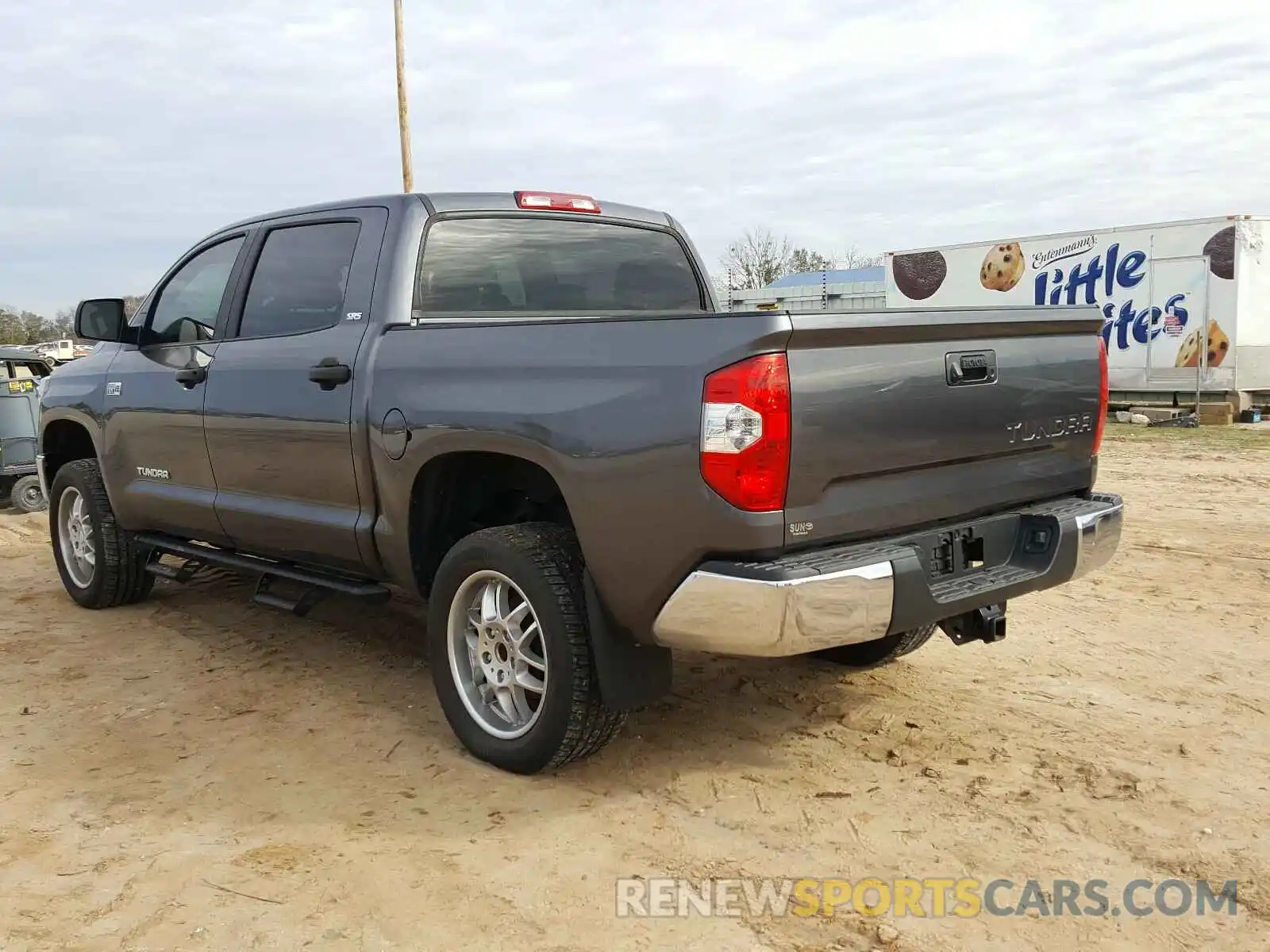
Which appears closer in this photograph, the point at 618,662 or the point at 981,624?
the point at 618,662

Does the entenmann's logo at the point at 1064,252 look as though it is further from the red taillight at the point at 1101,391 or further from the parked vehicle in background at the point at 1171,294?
the red taillight at the point at 1101,391

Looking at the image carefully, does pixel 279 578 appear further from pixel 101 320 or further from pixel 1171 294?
pixel 1171 294

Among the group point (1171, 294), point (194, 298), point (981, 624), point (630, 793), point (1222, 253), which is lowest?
point (630, 793)

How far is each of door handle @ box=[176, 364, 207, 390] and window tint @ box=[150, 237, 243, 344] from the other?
7.5 inches

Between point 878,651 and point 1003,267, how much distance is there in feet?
50.5

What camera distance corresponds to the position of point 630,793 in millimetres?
3465

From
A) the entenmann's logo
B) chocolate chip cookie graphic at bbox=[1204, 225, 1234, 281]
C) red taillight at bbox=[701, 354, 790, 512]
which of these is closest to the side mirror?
red taillight at bbox=[701, 354, 790, 512]

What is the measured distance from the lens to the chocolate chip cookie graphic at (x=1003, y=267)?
709 inches

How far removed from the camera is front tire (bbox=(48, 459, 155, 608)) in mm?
5805

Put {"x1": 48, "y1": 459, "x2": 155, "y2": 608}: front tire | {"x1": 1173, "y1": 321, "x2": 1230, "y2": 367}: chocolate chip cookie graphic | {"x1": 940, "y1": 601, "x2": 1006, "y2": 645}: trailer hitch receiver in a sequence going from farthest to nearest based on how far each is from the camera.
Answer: {"x1": 1173, "y1": 321, "x2": 1230, "y2": 367}: chocolate chip cookie graphic < {"x1": 48, "y1": 459, "x2": 155, "y2": 608}: front tire < {"x1": 940, "y1": 601, "x2": 1006, "y2": 645}: trailer hitch receiver

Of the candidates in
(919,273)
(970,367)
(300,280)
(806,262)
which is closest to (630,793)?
(970,367)

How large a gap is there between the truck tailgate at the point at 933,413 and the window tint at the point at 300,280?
84.0 inches

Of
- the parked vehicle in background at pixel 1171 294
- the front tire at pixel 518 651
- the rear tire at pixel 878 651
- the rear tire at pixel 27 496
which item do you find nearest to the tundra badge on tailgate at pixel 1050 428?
the rear tire at pixel 878 651

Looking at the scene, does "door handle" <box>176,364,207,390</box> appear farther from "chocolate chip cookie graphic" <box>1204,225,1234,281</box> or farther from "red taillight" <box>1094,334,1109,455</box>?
"chocolate chip cookie graphic" <box>1204,225,1234,281</box>
